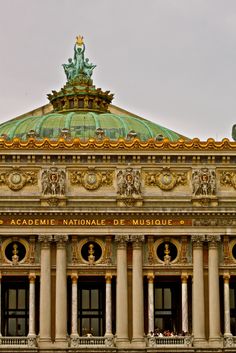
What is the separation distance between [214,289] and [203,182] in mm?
5496

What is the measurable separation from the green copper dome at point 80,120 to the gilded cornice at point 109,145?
1.44 metres

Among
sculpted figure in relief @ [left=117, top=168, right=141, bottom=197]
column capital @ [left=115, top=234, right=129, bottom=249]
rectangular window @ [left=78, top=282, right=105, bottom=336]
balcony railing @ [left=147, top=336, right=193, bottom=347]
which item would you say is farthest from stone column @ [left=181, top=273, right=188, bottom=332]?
sculpted figure in relief @ [left=117, top=168, right=141, bottom=197]

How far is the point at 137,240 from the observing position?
5441 centimetres

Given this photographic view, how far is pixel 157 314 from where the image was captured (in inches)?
2200

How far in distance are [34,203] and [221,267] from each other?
10.00 m

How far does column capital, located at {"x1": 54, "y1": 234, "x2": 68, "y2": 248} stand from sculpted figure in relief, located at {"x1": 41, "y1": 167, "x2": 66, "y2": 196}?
7.05 ft

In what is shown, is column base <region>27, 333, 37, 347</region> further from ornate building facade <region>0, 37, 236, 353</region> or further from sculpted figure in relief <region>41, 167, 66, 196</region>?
sculpted figure in relief <region>41, 167, 66, 196</region>

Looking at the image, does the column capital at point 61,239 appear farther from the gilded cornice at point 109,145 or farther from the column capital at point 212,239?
the column capital at point 212,239

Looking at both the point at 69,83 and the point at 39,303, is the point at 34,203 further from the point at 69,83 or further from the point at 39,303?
the point at 69,83

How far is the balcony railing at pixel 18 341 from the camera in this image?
52.9 m

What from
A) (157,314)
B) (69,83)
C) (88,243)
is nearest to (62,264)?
(88,243)

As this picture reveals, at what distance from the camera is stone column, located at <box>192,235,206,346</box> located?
53.6 meters

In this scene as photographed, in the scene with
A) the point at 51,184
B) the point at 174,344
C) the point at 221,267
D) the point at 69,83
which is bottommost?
the point at 174,344

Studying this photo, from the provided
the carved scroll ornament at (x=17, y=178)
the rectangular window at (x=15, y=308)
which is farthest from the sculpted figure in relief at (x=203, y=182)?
the rectangular window at (x=15, y=308)
